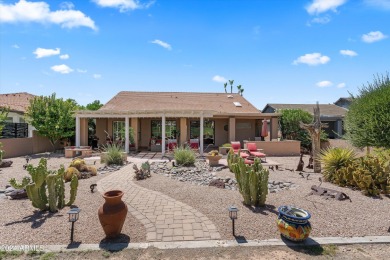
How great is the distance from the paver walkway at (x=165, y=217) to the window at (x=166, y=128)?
40.0 ft

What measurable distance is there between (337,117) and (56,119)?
29775 mm

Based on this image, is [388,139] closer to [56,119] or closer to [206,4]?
[206,4]

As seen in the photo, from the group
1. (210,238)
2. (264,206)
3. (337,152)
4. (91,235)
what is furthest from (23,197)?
(337,152)

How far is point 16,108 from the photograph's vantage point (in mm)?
21594

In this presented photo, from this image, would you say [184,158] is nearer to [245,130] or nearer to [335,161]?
[335,161]

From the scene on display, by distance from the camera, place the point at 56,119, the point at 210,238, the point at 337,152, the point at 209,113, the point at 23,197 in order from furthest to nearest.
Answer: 1. the point at 56,119
2. the point at 209,113
3. the point at 337,152
4. the point at 23,197
5. the point at 210,238

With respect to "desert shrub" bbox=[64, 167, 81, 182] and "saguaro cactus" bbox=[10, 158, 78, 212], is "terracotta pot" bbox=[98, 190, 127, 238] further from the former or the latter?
"desert shrub" bbox=[64, 167, 81, 182]

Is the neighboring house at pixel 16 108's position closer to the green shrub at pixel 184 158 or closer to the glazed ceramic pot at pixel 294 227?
the green shrub at pixel 184 158

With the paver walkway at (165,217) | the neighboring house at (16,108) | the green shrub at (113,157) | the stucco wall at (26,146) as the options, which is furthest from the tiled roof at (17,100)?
the paver walkway at (165,217)

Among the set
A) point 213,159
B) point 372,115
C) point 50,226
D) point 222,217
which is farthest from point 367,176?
point 50,226

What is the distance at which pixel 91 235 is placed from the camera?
4969 mm

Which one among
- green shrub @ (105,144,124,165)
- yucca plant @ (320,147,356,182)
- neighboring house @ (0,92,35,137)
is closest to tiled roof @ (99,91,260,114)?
neighboring house @ (0,92,35,137)

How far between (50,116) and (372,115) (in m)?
19.0

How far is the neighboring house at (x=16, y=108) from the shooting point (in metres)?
18.1
